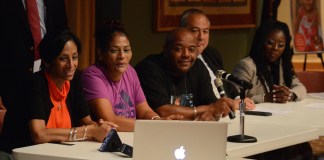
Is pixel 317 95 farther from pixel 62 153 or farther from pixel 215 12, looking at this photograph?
pixel 62 153

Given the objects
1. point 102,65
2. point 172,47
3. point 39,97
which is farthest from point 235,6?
point 39,97

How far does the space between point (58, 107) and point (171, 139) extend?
3.62ft

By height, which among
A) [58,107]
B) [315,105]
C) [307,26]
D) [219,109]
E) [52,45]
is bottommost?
[315,105]

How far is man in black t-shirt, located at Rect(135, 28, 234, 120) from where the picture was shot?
448 centimetres

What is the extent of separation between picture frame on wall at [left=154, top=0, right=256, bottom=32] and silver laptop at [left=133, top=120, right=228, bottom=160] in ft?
11.4

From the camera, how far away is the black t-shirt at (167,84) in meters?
4.53

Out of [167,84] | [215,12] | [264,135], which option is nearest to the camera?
[264,135]

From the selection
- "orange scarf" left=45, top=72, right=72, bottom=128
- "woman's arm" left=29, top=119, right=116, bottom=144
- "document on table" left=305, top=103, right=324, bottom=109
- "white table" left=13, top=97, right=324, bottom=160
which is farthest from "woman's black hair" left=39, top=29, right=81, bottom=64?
"document on table" left=305, top=103, right=324, bottom=109

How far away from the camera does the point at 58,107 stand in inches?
148

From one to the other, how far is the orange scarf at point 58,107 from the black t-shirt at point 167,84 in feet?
2.73

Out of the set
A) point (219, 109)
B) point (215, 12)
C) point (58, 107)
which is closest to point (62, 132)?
point (58, 107)

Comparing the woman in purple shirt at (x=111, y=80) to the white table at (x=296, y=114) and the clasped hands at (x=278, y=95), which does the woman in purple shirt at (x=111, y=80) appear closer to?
the white table at (x=296, y=114)

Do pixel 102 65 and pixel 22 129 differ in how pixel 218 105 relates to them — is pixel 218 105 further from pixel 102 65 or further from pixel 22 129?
pixel 22 129

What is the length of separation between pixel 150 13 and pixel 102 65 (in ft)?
6.87
